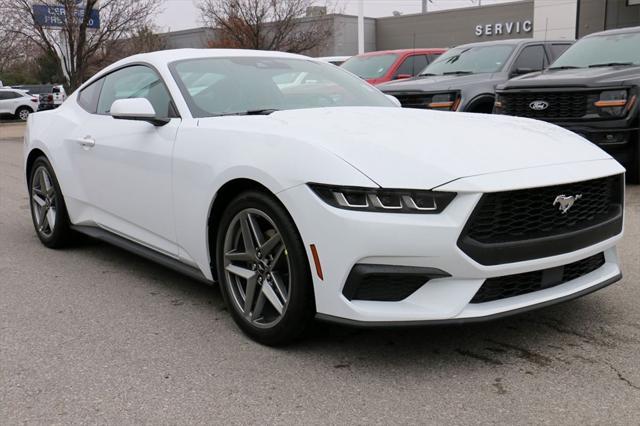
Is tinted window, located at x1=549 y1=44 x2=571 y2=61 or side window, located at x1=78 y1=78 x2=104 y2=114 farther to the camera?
tinted window, located at x1=549 y1=44 x2=571 y2=61

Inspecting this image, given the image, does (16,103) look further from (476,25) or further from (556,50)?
(556,50)

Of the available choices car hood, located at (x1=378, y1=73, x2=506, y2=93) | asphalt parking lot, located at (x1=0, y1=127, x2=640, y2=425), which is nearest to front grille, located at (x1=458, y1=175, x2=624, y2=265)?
asphalt parking lot, located at (x1=0, y1=127, x2=640, y2=425)

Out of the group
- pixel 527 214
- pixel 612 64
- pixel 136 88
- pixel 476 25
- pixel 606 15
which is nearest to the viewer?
pixel 527 214

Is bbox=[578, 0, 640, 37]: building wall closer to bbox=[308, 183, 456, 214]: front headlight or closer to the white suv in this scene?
the white suv

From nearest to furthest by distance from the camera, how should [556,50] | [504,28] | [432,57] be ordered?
1. [556,50]
2. [432,57]
3. [504,28]

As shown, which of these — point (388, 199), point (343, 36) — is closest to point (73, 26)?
point (388, 199)

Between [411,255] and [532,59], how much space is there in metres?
8.69

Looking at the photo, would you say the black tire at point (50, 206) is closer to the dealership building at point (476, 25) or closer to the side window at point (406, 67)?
the side window at point (406, 67)

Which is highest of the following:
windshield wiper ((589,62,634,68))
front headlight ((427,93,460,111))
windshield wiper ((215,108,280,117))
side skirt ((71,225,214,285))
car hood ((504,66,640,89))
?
windshield wiper ((215,108,280,117))

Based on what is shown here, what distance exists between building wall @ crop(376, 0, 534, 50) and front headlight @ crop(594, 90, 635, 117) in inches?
1201

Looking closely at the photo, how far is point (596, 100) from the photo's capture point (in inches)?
288

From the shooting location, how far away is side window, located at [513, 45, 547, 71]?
10360mm

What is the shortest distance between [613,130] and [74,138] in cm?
544

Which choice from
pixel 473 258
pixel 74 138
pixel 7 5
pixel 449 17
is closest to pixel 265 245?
pixel 473 258
